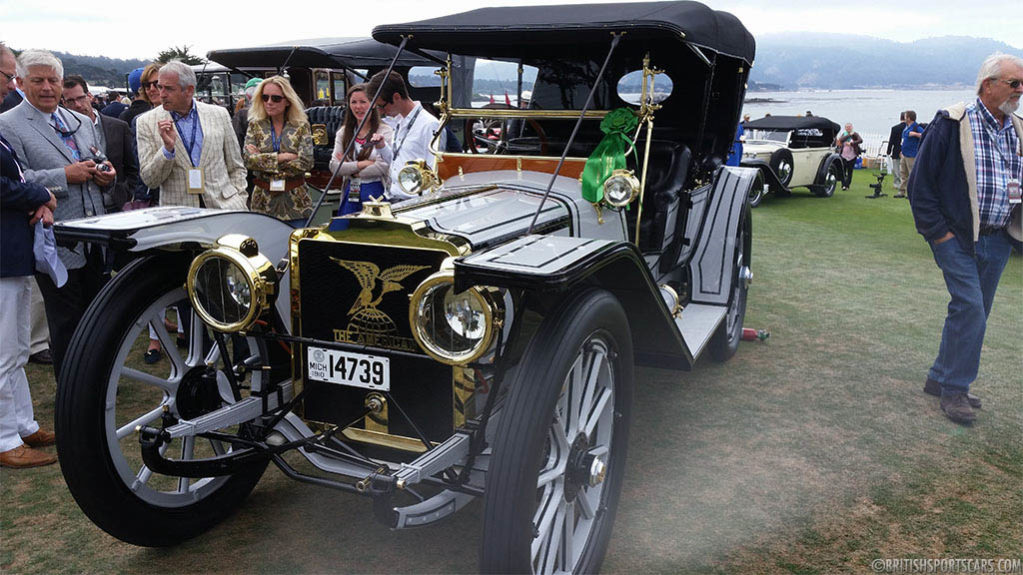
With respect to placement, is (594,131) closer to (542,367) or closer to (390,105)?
(390,105)

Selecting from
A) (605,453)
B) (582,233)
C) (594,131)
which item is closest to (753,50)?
(594,131)

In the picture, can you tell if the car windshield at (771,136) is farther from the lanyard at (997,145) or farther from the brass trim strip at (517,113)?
the brass trim strip at (517,113)

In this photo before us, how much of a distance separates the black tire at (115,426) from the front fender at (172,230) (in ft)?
0.43

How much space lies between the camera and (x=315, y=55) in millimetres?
10492

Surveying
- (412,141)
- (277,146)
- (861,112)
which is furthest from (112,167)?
(861,112)

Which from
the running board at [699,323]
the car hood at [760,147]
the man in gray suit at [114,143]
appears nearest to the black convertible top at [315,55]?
the man in gray suit at [114,143]

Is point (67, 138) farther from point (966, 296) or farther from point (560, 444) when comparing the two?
point (966, 296)

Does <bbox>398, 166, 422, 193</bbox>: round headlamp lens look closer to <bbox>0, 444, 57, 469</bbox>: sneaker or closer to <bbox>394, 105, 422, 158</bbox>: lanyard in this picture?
<bbox>394, 105, 422, 158</bbox>: lanyard

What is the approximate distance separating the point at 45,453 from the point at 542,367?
2749mm

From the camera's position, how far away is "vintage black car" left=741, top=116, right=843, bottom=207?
14203 mm

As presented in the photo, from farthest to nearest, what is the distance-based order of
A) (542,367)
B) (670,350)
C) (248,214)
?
(670,350), (248,214), (542,367)

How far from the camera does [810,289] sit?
713 cm

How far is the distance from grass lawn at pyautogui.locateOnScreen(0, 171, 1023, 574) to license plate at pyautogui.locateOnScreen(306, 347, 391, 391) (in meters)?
0.68

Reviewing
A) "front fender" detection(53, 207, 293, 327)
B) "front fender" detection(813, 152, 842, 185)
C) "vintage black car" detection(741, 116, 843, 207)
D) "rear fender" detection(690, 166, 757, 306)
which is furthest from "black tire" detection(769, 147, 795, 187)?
"front fender" detection(53, 207, 293, 327)
